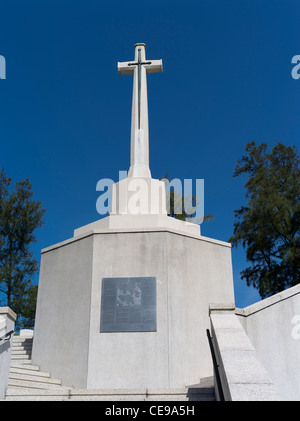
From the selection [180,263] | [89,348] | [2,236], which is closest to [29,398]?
[89,348]

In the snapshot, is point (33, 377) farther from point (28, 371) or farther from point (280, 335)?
point (280, 335)

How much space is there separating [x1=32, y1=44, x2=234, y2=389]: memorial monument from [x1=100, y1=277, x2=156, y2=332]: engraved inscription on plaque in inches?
0.8

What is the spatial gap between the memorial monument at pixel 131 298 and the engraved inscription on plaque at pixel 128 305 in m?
0.02

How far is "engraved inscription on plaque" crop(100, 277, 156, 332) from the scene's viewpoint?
384 inches

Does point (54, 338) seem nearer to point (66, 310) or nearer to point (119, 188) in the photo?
point (66, 310)

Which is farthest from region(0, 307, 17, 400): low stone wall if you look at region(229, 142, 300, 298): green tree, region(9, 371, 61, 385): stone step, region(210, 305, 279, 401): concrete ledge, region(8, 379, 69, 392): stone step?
region(229, 142, 300, 298): green tree

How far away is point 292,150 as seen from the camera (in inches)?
886

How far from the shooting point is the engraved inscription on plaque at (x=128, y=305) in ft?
32.0

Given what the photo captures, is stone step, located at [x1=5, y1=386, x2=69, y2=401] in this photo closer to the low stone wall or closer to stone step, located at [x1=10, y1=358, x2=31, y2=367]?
the low stone wall

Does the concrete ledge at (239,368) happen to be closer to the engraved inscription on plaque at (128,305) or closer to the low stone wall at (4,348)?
the engraved inscription on plaque at (128,305)

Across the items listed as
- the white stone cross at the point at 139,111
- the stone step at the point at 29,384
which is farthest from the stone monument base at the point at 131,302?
the white stone cross at the point at 139,111

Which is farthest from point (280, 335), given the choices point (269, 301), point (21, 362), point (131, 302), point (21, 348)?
point (21, 348)

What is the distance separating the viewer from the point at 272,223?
66.5 ft

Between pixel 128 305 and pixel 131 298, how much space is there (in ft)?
0.60
